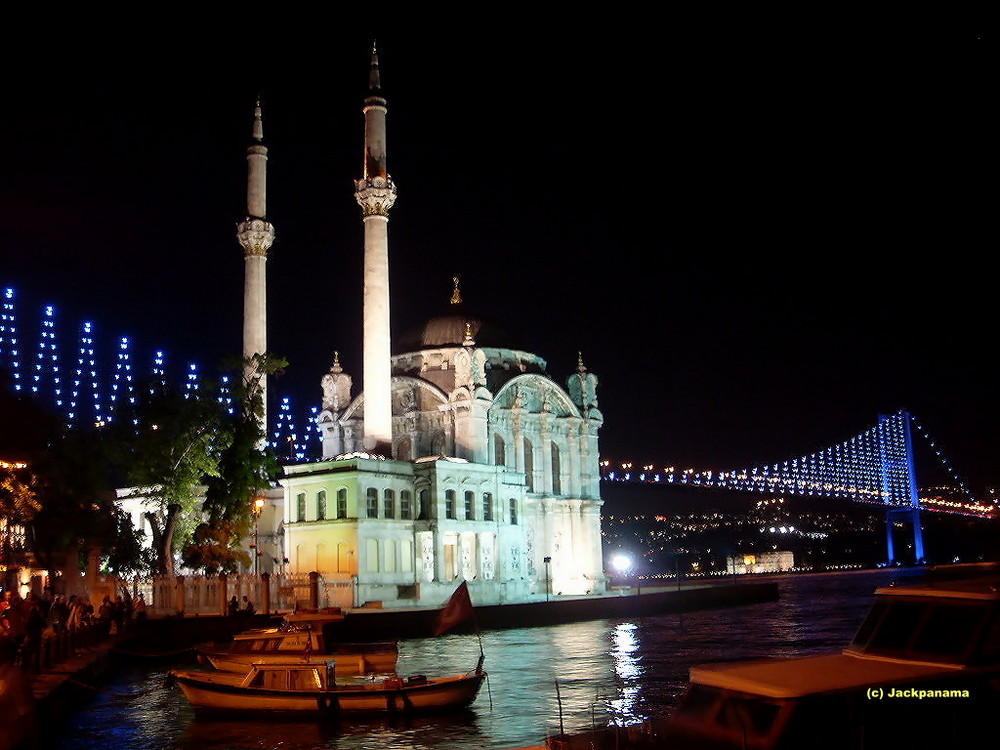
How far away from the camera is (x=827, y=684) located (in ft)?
27.6

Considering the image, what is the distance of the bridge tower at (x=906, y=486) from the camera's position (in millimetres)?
129500

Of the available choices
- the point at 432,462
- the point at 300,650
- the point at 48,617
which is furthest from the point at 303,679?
the point at 432,462

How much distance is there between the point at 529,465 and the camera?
2717 inches

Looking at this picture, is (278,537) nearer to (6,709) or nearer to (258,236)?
(258,236)

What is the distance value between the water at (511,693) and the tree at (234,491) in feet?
34.4

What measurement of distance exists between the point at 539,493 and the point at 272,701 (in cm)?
4763

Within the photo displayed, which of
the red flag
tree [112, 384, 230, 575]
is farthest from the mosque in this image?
the red flag

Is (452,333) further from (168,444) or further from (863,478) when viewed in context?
(863,478)

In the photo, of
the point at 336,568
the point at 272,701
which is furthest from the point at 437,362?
the point at 272,701

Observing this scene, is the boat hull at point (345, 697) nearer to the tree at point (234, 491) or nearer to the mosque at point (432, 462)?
the tree at point (234, 491)

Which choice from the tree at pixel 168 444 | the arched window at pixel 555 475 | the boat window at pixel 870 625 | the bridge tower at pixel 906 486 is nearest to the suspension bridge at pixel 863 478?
the bridge tower at pixel 906 486

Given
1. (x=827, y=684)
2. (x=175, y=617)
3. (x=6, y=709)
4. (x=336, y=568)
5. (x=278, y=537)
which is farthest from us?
(x=278, y=537)

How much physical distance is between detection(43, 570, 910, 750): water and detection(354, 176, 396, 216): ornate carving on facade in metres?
24.2

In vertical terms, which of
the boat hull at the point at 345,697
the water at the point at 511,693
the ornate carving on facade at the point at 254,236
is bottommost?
the water at the point at 511,693
